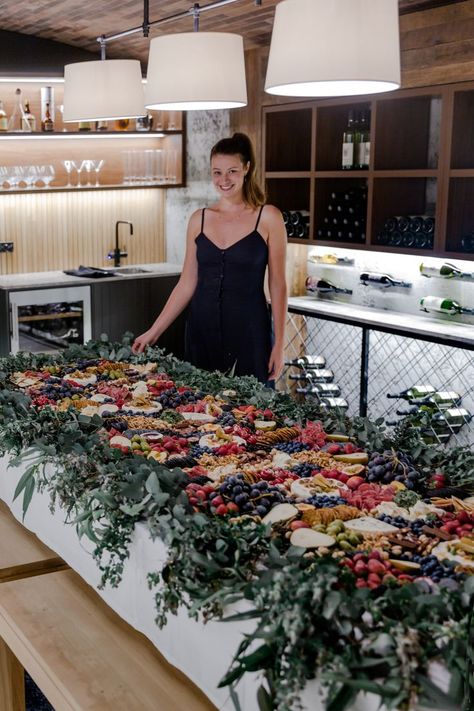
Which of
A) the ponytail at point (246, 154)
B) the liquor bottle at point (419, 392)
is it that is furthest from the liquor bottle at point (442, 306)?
the ponytail at point (246, 154)

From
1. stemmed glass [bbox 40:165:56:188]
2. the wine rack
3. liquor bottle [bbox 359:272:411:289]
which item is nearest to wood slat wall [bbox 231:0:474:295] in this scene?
the wine rack

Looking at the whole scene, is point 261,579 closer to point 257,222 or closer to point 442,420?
point 257,222

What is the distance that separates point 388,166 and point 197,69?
8.97ft

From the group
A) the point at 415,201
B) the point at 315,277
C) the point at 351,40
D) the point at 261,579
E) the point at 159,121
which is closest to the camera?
the point at 261,579

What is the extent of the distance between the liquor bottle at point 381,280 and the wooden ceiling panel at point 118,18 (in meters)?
1.65

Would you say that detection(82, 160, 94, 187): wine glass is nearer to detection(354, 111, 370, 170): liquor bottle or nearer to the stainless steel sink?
the stainless steel sink

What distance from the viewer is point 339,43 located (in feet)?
7.38

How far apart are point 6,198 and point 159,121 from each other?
142 cm

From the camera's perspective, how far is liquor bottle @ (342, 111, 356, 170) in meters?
5.74

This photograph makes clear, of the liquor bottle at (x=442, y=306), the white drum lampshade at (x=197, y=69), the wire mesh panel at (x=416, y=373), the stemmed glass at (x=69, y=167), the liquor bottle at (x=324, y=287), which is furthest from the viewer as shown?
the stemmed glass at (x=69, y=167)

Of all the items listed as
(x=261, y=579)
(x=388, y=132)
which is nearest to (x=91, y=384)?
(x=261, y=579)

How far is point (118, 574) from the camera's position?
6.82ft

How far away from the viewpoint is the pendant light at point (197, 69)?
3033 mm

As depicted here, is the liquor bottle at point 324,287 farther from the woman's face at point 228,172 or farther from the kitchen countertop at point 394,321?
the woman's face at point 228,172
